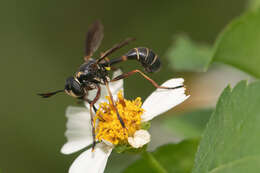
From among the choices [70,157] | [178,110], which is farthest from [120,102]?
[70,157]

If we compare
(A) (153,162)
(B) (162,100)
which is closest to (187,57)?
(B) (162,100)

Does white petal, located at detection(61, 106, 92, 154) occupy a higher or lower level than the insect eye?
lower

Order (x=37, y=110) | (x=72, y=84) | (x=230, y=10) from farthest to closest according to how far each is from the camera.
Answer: (x=230, y=10)
(x=37, y=110)
(x=72, y=84)

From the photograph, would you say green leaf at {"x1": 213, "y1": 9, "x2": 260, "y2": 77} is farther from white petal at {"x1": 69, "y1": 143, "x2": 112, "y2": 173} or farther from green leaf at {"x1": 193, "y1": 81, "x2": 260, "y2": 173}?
white petal at {"x1": 69, "y1": 143, "x2": 112, "y2": 173}

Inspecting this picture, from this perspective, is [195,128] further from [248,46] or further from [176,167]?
[248,46]

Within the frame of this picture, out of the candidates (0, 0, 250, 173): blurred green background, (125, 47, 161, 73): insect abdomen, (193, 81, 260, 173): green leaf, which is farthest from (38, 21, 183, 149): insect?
(0, 0, 250, 173): blurred green background

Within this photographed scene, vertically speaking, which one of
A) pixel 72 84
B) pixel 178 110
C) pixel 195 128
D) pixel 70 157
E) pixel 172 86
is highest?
pixel 72 84

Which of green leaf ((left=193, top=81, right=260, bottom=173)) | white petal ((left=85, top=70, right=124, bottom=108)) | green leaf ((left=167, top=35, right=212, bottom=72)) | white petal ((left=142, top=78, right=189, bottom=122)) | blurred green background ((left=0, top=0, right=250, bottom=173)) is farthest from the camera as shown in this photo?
blurred green background ((left=0, top=0, right=250, bottom=173))

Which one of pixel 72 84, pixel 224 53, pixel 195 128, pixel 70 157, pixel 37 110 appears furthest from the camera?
pixel 37 110
